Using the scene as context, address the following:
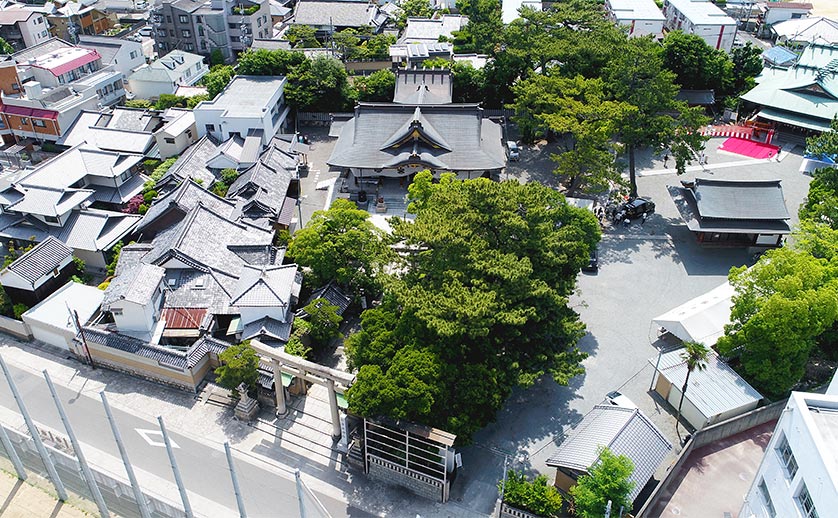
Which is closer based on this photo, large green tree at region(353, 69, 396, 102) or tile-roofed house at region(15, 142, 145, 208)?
tile-roofed house at region(15, 142, 145, 208)

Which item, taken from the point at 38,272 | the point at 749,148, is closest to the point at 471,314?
the point at 38,272

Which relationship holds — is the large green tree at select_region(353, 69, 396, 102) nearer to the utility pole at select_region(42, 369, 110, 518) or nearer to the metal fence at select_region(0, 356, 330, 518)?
the metal fence at select_region(0, 356, 330, 518)

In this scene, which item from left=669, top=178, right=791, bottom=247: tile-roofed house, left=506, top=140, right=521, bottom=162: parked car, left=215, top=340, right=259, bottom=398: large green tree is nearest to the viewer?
left=215, top=340, right=259, bottom=398: large green tree

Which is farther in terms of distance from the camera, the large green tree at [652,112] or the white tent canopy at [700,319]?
the large green tree at [652,112]

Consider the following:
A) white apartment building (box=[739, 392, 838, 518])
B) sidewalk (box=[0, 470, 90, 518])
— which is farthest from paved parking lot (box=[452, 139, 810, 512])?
sidewalk (box=[0, 470, 90, 518])

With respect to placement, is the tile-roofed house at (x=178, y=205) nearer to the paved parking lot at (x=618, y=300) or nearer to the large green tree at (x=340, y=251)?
the paved parking lot at (x=618, y=300)

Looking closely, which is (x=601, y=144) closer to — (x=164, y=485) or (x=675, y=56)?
(x=675, y=56)

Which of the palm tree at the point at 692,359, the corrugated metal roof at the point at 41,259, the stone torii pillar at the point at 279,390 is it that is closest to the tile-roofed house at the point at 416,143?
the corrugated metal roof at the point at 41,259
